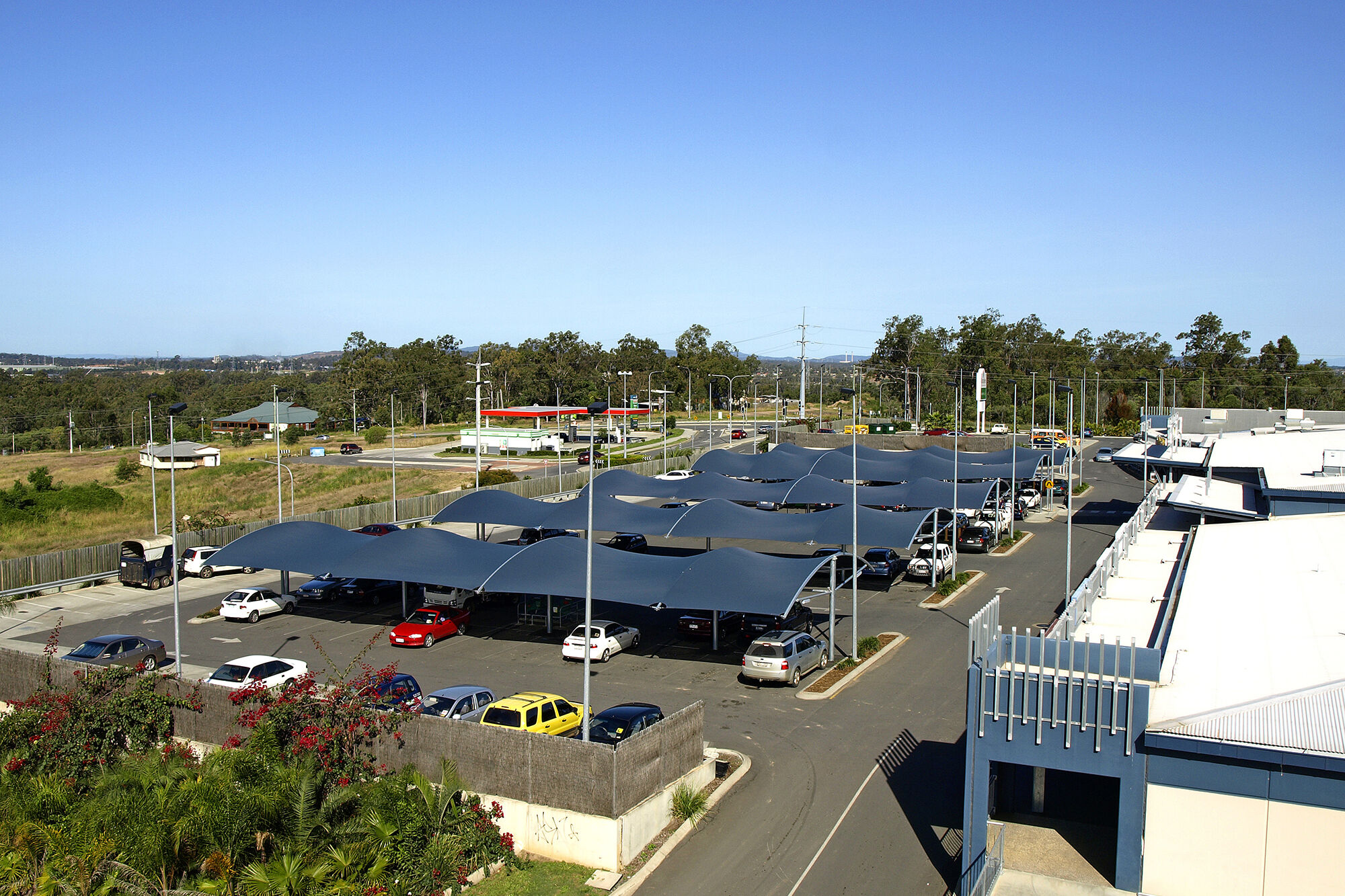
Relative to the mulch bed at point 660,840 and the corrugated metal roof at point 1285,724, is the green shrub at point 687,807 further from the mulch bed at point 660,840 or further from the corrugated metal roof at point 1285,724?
the corrugated metal roof at point 1285,724

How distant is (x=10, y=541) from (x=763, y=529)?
144ft

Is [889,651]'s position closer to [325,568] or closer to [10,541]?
[325,568]

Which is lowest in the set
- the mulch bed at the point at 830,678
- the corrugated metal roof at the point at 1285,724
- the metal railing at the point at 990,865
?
the mulch bed at the point at 830,678

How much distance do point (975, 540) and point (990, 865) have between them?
32.6 m

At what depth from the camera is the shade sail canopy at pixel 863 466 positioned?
5547 cm

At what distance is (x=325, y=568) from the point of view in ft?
107

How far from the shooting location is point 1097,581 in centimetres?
2280

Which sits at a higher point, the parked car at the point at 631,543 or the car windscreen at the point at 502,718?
the car windscreen at the point at 502,718

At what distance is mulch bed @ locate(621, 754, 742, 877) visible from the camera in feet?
53.0

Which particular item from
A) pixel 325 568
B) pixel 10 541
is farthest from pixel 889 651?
pixel 10 541

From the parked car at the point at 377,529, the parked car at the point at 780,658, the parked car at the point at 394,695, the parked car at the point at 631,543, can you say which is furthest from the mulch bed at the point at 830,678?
the parked car at the point at 377,529

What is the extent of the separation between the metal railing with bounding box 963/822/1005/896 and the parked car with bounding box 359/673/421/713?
34.5 ft

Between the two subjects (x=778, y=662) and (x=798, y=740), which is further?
(x=778, y=662)

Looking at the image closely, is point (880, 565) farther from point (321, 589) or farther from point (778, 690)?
point (321, 589)
